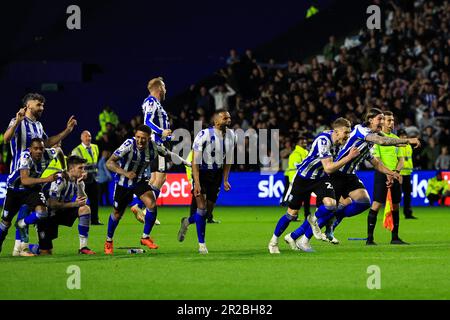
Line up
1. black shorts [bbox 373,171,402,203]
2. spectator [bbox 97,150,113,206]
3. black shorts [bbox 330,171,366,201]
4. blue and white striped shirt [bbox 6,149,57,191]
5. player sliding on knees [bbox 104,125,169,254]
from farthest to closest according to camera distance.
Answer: spectator [bbox 97,150,113,206]
black shorts [bbox 373,171,402,203]
black shorts [bbox 330,171,366,201]
player sliding on knees [bbox 104,125,169,254]
blue and white striped shirt [bbox 6,149,57,191]

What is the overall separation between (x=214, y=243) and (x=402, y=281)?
5693 millimetres

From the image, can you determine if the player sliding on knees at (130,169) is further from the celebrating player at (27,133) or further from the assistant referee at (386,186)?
the assistant referee at (386,186)

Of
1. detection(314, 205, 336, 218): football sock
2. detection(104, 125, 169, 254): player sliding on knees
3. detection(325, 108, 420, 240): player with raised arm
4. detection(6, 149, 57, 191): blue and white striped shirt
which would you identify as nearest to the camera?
detection(6, 149, 57, 191): blue and white striped shirt

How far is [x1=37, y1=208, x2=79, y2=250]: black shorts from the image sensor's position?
1467 cm

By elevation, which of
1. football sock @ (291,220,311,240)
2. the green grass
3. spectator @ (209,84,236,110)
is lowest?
the green grass

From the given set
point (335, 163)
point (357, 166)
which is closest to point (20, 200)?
point (335, 163)

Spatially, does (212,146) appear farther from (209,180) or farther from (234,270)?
(234,270)

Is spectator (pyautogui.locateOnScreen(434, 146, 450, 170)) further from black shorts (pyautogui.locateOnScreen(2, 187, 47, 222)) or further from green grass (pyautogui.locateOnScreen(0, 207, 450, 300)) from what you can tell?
black shorts (pyautogui.locateOnScreen(2, 187, 47, 222))

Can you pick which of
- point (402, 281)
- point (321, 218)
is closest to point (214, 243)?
point (321, 218)

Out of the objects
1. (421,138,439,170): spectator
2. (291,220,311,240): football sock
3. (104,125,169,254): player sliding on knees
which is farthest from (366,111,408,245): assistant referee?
(421,138,439,170): spectator

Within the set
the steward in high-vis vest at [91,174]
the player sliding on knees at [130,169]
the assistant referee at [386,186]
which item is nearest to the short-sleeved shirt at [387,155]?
the assistant referee at [386,186]

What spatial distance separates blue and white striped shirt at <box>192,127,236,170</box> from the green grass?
130 cm

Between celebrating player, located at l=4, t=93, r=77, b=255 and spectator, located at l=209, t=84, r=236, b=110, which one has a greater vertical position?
spectator, located at l=209, t=84, r=236, b=110

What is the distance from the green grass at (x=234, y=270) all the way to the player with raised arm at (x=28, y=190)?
0.59 metres
